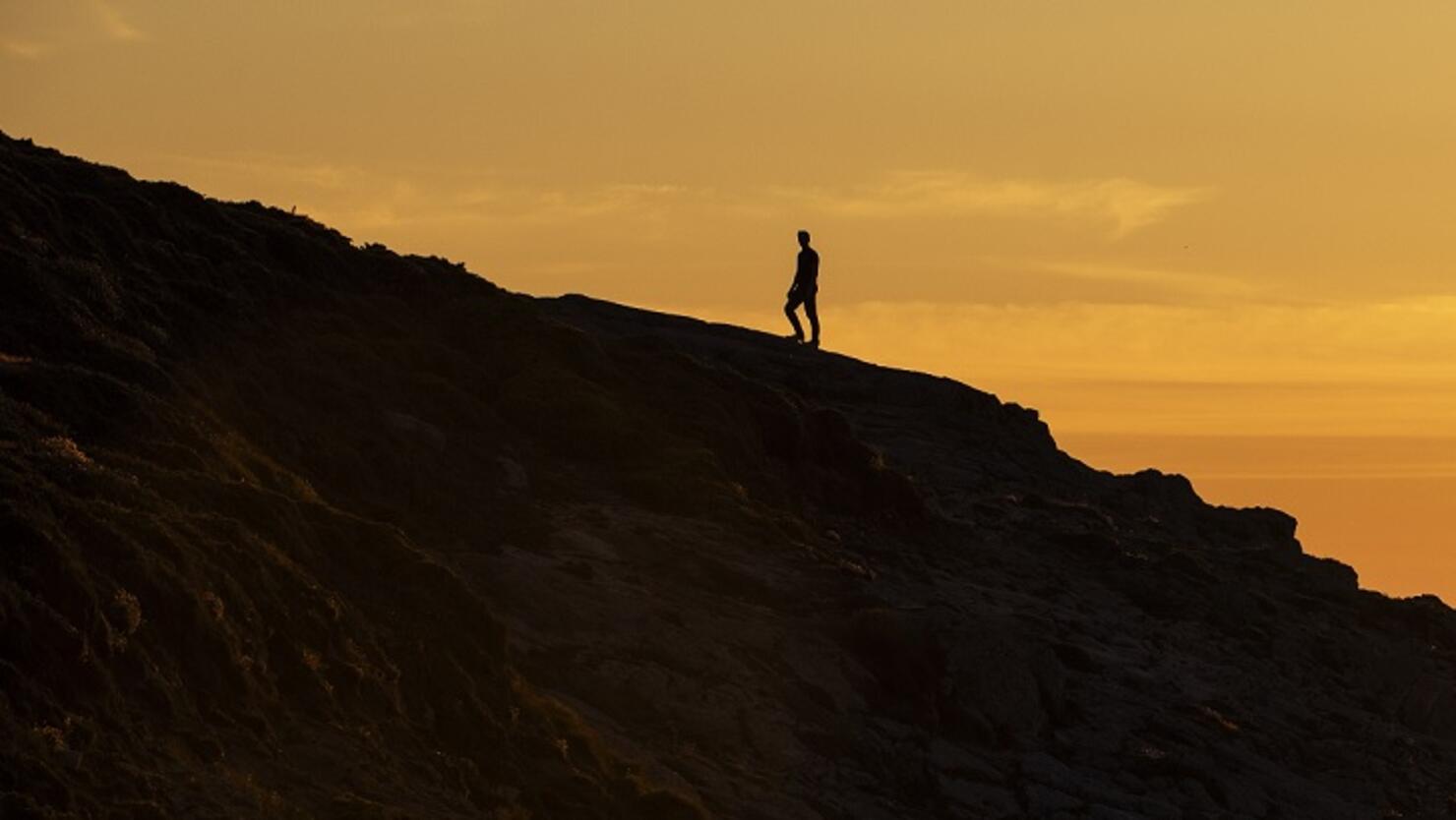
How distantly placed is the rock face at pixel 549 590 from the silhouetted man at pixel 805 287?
276cm

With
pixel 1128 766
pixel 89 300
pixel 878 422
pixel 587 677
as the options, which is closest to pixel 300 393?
pixel 89 300

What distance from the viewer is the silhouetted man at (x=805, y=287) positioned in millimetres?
55875

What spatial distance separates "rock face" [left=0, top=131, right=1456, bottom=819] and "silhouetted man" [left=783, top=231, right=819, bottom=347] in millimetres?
2761

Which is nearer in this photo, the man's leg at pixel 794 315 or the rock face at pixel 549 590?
the rock face at pixel 549 590

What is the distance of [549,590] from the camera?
111ft

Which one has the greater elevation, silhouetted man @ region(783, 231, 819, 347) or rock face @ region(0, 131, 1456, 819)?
silhouetted man @ region(783, 231, 819, 347)

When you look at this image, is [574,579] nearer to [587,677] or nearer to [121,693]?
[587,677]

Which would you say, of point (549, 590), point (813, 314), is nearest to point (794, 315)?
point (813, 314)

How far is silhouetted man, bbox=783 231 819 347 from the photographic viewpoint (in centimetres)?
5588

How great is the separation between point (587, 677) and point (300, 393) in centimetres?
724

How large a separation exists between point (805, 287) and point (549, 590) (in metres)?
23.8

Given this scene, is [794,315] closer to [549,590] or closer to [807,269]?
[807,269]

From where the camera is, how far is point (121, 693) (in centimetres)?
2334

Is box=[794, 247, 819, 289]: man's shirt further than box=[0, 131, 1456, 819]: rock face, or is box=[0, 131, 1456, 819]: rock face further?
box=[794, 247, 819, 289]: man's shirt
